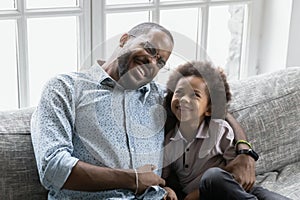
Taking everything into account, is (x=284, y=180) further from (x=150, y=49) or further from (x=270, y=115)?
(x=150, y=49)

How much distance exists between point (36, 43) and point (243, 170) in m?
0.95

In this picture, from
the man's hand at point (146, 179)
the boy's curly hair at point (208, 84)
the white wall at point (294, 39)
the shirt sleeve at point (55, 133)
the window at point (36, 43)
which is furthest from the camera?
the white wall at point (294, 39)

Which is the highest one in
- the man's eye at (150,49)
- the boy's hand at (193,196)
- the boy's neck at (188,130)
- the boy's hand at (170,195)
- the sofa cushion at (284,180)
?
the man's eye at (150,49)

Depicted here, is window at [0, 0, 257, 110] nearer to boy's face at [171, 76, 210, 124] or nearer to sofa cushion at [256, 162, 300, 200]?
boy's face at [171, 76, 210, 124]

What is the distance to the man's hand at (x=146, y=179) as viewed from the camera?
1.76 meters

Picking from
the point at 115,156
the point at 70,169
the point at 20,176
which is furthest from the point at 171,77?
the point at 20,176

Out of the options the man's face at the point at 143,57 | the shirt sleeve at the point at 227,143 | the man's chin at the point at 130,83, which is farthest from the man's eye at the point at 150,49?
the shirt sleeve at the point at 227,143

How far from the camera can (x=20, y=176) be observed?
5.86 feet

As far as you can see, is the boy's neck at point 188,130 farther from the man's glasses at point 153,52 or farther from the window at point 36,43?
the window at point 36,43

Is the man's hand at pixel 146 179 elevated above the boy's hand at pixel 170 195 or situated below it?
above

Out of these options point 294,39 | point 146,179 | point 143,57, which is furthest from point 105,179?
point 294,39

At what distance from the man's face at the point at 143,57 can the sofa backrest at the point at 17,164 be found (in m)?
0.37

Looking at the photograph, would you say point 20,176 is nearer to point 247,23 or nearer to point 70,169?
point 70,169

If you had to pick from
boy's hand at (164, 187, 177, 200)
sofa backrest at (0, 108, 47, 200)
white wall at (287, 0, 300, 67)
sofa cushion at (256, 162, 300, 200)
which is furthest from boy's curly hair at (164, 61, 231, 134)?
white wall at (287, 0, 300, 67)
